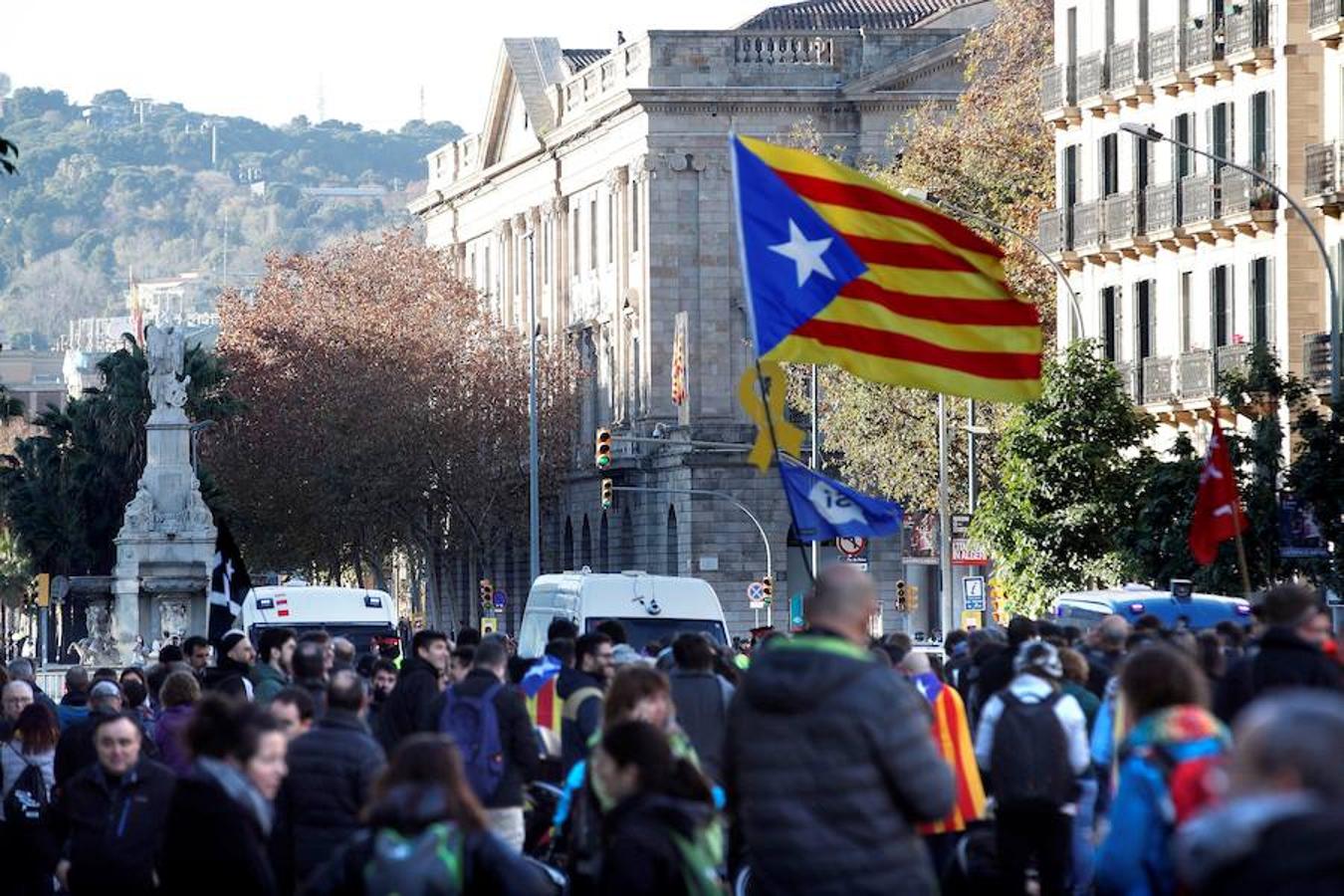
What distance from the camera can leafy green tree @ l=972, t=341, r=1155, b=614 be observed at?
44656 mm

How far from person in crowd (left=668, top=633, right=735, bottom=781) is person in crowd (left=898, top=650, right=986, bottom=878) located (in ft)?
3.31

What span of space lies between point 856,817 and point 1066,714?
17.7ft

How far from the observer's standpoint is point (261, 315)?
286ft

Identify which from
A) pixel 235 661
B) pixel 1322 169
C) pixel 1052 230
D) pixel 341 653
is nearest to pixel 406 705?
pixel 341 653

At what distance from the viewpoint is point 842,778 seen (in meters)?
10.2

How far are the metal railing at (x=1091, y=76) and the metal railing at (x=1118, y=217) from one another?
1.74m

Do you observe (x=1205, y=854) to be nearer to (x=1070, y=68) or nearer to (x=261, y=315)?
(x=1070, y=68)

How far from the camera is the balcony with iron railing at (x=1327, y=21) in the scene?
1838 inches

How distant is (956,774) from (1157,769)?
18.8ft

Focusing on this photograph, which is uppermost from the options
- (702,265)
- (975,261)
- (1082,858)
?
(702,265)

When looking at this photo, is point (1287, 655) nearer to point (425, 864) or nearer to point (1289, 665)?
point (1289, 665)

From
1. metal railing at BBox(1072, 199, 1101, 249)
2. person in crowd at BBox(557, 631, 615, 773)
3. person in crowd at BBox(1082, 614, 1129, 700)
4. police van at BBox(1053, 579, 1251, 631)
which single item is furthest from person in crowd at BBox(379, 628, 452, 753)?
metal railing at BBox(1072, 199, 1101, 249)

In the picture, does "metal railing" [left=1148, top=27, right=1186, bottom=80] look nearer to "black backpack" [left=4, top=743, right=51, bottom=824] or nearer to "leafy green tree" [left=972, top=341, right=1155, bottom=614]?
"leafy green tree" [left=972, top=341, right=1155, bottom=614]

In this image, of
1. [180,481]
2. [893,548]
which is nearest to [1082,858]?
[180,481]
